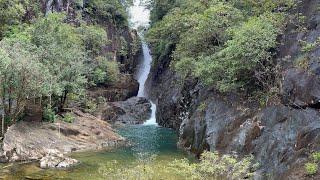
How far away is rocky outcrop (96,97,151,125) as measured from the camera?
4559 centimetres

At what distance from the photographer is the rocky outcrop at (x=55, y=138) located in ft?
76.3

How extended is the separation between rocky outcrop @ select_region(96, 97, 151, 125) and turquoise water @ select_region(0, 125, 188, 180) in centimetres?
746

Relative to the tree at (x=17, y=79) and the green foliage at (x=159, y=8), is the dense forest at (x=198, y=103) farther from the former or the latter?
the green foliage at (x=159, y=8)

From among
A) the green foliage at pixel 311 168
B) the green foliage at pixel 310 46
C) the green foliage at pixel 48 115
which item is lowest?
the green foliage at pixel 48 115

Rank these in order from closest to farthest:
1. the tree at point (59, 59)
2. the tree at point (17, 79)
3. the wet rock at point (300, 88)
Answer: the wet rock at point (300, 88) < the tree at point (17, 79) < the tree at point (59, 59)

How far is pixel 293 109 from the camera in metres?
16.7

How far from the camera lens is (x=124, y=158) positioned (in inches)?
928

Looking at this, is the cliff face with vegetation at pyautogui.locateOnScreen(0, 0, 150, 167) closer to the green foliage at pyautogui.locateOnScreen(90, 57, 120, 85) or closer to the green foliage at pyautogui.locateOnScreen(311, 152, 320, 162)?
the green foliage at pyautogui.locateOnScreen(90, 57, 120, 85)

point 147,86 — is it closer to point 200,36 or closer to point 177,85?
point 177,85

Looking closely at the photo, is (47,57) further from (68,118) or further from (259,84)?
(259,84)

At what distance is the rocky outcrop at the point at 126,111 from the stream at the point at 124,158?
2708mm

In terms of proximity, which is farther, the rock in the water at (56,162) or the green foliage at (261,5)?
the green foliage at (261,5)

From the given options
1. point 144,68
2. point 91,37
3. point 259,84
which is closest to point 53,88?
point 259,84

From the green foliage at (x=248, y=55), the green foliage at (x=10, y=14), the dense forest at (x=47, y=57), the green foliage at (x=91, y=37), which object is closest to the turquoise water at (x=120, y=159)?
the dense forest at (x=47, y=57)
